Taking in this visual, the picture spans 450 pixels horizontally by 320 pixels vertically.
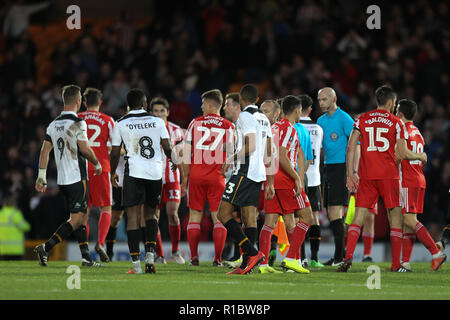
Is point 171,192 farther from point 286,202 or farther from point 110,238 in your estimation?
point 286,202

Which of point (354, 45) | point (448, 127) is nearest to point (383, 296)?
point (448, 127)

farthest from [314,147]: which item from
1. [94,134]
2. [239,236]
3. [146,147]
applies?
[94,134]

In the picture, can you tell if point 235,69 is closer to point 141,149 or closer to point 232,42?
point 232,42

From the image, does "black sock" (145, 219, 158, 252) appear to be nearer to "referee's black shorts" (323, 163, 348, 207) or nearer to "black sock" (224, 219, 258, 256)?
"black sock" (224, 219, 258, 256)

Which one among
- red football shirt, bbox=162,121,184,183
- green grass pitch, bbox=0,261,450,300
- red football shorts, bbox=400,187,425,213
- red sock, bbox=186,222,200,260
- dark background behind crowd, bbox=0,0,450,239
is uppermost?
dark background behind crowd, bbox=0,0,450,239

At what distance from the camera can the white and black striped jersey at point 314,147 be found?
1285cm

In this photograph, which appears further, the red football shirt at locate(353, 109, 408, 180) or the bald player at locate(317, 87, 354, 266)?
the bald player at locate(317, 87, 354, 266)

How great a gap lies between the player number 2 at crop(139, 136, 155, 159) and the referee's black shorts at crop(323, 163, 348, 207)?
3.38m

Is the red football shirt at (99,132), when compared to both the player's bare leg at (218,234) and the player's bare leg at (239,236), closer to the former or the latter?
the player's bare leg at (218,234)

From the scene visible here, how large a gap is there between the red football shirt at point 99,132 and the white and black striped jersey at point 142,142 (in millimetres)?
2041

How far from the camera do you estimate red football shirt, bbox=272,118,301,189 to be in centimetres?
1118

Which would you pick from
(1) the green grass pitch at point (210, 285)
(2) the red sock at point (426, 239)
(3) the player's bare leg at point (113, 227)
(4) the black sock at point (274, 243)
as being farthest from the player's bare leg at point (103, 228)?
(2) the red sock at point (426, 239)

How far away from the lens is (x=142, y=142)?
1088cm

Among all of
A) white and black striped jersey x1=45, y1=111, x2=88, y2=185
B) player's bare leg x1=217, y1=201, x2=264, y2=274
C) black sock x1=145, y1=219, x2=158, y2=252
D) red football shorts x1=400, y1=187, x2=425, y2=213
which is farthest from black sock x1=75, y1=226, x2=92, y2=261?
red football shorts x1=400, y1=187, x2=425, y2=213
